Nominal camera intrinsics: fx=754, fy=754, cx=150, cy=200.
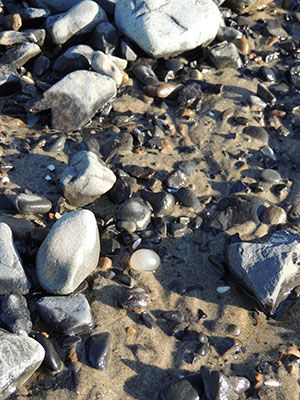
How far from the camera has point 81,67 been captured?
554 centimetres

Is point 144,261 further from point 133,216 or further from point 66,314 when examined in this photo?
point 66,314

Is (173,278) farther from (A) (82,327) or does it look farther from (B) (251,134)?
(B) (251,134)

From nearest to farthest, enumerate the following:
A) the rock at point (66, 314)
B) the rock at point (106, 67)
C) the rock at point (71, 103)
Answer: the rock at point (66, 314)
the rock at point (71, 103)
the rock at point (106, 67)

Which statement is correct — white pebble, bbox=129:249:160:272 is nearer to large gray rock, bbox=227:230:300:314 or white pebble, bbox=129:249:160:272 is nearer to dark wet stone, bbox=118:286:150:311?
dark wet stone, bbox=118:286:150:311

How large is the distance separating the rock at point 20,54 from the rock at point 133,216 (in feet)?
5.23

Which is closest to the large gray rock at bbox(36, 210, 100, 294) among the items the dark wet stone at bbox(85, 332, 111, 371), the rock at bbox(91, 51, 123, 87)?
the dark wet stone at bbox(85, 332, 111, 371)

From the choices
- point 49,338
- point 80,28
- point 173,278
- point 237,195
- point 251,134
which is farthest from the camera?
point 80,28

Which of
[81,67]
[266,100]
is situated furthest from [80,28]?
[266,100]

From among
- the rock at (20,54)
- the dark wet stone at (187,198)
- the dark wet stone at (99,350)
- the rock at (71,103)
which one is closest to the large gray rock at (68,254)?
the dark wet stone at (99,350)

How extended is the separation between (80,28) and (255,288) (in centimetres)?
263

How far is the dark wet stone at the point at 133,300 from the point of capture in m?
4.16

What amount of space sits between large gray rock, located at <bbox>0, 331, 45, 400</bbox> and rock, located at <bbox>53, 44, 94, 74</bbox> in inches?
94.8

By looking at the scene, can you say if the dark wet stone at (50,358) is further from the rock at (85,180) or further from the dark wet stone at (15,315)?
the rock at (85,180)

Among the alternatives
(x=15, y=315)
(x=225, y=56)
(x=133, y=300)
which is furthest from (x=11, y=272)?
(x=225, y=56)
